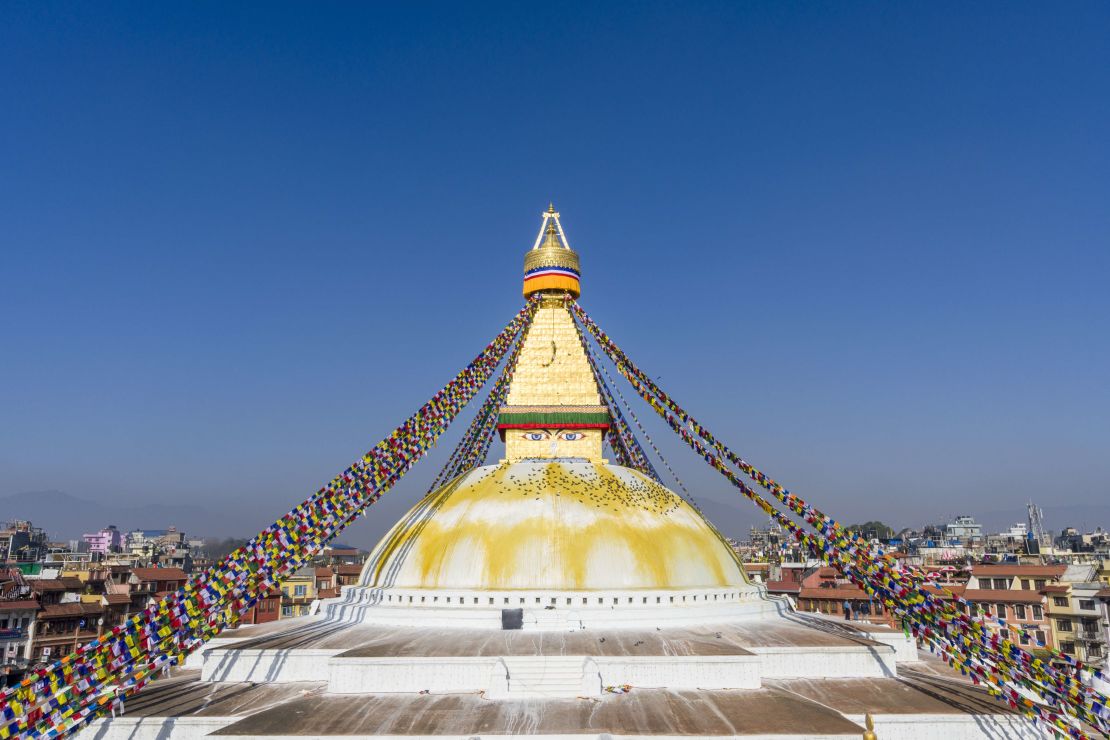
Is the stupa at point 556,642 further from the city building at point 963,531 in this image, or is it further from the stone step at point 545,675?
the city building at point 963,531

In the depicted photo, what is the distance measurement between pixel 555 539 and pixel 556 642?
102 inches

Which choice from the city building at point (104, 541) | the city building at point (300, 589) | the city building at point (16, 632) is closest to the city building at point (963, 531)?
the city building at point (300, 589)

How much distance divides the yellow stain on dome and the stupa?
0.05 m

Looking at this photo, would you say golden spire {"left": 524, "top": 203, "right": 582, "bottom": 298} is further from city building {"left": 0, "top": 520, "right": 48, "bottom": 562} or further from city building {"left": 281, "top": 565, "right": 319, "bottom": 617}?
city building {"left": 0, "top": 520, "right": 48, "bottom": 562}

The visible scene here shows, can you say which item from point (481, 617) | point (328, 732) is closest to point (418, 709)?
point (328, 732)

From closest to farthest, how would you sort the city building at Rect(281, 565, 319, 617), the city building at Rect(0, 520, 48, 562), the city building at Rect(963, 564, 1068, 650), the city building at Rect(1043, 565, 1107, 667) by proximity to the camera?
1. the city building at Rect(1043, 565, 1107, 667)
2. the city building at Rect(963, 564, 1068, 650)
3. the city building at Rect(281, 565, 319, 617)
4. the city building at Rect(0, 520, 48, 562)

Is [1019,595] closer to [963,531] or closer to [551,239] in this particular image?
[551,239]

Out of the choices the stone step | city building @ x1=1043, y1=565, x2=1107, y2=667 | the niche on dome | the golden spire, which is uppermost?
the golden spire

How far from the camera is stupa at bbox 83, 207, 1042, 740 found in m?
10.7

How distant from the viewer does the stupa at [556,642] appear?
1066cm

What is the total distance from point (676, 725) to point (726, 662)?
91.4 inches

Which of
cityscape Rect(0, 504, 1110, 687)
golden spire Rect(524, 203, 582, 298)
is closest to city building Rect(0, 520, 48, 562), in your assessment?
cityscape Rect(0, 504, 1110, 687)

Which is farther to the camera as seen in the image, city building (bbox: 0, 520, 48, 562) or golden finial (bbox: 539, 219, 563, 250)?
city building (bbox: 0, 520, 48, 562)

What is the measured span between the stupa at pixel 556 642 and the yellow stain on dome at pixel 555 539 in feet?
0.15
